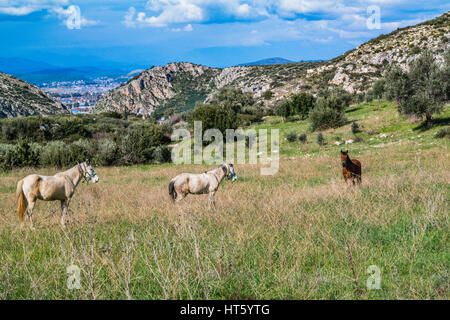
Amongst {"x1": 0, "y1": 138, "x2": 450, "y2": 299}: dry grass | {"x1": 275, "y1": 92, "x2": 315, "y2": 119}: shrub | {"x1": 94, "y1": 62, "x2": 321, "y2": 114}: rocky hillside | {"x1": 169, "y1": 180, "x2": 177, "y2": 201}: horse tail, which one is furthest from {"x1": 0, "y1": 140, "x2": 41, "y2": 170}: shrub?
{"x1": 94, "y1": 62, "x2": 321, "y2": 114}: rocky hillside

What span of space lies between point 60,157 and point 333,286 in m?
26.7

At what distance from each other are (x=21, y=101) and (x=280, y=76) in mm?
92750

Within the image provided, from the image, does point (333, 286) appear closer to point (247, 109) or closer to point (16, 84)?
point (247, 109)

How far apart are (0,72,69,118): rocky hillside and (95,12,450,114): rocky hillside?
1902 inches

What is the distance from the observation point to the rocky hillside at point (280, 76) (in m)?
82.2

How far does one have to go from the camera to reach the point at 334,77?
9225 centimetres

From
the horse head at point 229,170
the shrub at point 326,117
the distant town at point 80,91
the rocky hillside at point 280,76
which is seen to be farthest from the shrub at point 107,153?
the distant town at point 80,91

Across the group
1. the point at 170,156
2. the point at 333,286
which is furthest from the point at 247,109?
the point at 333,286

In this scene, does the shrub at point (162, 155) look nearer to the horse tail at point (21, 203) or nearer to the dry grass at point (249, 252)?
the dry grass at point (249, 252)

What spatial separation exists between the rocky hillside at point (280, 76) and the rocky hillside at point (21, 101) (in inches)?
1902

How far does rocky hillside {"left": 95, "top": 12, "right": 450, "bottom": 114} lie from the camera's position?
8219cm

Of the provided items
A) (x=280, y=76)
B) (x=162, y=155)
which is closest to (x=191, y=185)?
(x=162, y=155)

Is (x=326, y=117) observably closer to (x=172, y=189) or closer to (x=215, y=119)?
(x=215, y=119)
